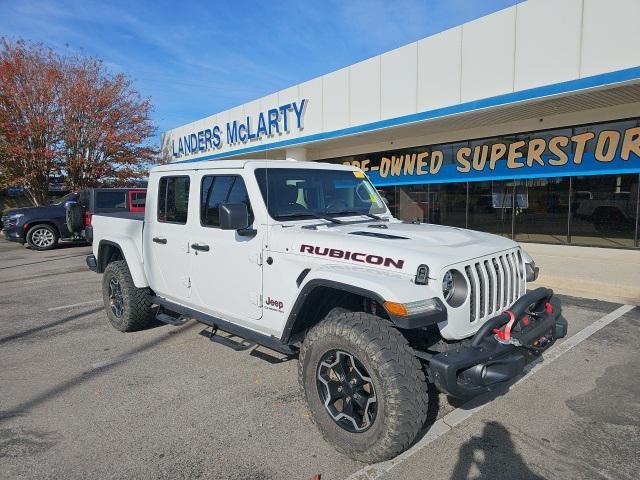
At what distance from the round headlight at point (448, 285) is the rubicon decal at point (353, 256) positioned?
287 millimetres

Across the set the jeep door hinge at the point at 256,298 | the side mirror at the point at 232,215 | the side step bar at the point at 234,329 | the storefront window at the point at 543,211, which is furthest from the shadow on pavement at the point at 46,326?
the storefront window at the point at 543,211

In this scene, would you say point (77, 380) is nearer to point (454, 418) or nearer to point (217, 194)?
point (217, 194)

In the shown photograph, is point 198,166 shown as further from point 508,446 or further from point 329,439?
point 508,446

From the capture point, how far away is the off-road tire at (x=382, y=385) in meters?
2.64

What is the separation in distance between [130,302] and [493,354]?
415 cm

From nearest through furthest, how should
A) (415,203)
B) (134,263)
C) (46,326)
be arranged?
1. (134,263)
2. (46,326)
3. (415,203)

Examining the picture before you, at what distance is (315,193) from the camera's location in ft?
13.8

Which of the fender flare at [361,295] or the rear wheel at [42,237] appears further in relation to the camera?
the rear wheel at [42,237]

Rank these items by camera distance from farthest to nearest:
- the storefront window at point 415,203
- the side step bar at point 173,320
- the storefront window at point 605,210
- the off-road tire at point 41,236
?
the storefront window at point 415,203
the off-road tire at point 41,236
the storefront window at point 605,210
the side step bar at point 173,320

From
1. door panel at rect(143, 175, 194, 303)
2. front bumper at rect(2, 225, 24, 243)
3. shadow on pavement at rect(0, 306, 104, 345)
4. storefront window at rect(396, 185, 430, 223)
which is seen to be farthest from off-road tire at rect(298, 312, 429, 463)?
front bumper at rect(2, 225, 24, 243)

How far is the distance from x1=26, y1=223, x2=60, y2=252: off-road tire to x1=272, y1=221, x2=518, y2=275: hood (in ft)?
44.4

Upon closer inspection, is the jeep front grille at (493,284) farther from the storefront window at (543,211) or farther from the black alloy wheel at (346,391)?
the storefront window at (543,211)

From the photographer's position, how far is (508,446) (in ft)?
9.97

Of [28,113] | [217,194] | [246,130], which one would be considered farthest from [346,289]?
[28,113]
